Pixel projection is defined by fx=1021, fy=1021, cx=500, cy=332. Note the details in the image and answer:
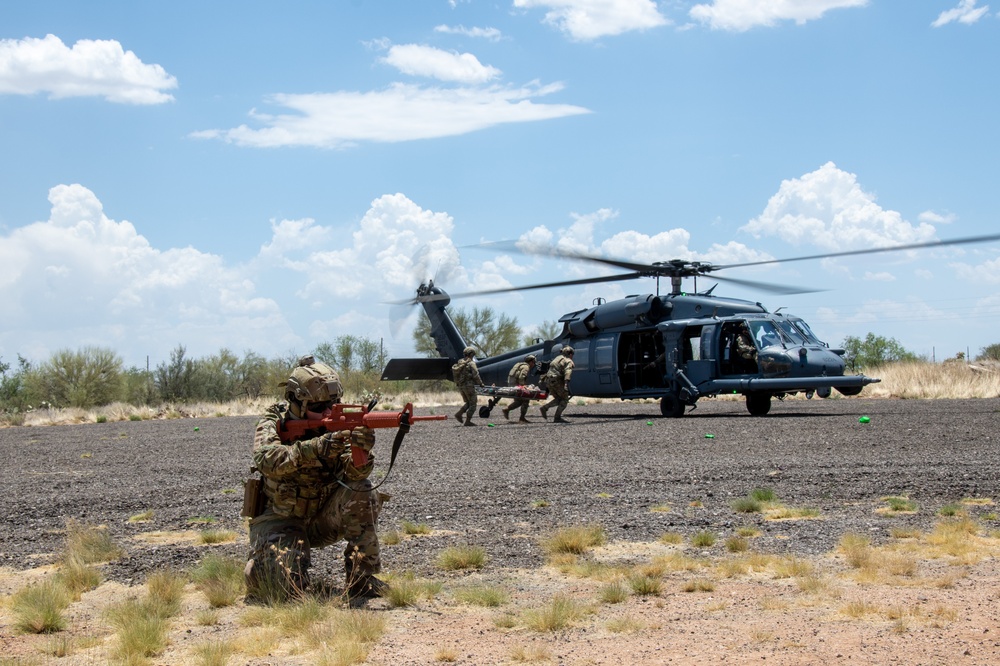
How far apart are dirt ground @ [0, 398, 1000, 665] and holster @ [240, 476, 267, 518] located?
24.9 inches

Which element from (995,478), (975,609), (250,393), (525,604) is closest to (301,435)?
(525,604)

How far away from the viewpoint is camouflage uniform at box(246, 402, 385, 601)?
6.09 m

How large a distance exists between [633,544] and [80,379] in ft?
140

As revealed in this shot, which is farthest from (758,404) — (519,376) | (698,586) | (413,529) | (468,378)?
(698,586)

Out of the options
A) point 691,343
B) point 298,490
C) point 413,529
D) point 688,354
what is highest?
point 691,343

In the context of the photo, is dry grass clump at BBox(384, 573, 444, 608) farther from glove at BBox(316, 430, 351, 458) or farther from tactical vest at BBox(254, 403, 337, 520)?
glove at BBox(316, 430, 351, 458)

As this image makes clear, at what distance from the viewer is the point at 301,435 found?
21.0ft

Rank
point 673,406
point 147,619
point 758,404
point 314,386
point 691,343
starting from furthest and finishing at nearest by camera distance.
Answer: point 673,406
point 691,343
point 758,404
point 314,386
point 147,619

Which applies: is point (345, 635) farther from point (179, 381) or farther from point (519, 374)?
point (179, 381)

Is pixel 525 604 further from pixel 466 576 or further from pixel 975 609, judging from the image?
pixel 975 609

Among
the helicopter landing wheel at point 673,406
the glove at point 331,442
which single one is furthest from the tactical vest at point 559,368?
the glove at point 331,442

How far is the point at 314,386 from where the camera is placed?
20.7ft

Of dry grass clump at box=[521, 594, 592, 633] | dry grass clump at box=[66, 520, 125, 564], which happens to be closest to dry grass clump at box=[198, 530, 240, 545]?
dry grass clump at box=[66, 520, 125, 564]

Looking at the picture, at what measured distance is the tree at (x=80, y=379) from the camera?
45.0 m
